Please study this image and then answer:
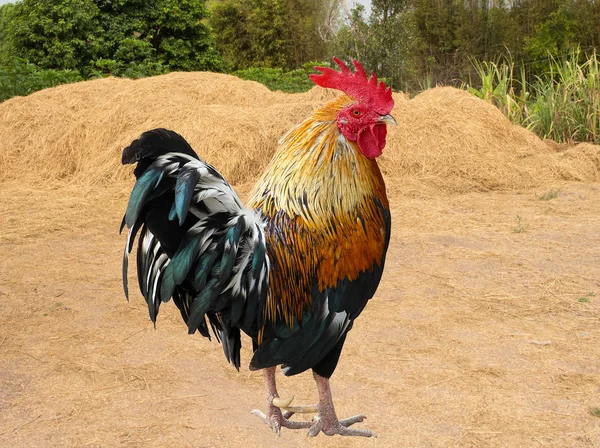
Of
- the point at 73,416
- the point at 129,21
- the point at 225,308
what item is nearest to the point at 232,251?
the point at 225,308

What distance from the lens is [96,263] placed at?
255 inches

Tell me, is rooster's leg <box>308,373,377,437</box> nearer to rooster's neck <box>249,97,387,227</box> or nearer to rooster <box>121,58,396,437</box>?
rooster <box>121,58,396,437</box>

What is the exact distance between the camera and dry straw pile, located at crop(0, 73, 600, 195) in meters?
9.42

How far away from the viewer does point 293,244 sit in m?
2.87

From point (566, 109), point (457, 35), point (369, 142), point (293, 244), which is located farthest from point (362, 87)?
point (457, 35)

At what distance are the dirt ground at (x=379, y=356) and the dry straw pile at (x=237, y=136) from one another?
2403 millimetres

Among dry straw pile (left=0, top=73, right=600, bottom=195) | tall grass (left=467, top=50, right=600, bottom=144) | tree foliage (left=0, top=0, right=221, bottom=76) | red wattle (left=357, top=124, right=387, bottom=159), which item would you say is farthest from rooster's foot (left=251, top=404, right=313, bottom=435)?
tree foliage (left=0, top=0, right=221, bottom=76)

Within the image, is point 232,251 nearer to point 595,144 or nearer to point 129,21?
point 595,144

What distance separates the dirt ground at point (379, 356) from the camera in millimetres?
3684

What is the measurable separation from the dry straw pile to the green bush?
1115 mm

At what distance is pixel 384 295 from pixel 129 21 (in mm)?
14518

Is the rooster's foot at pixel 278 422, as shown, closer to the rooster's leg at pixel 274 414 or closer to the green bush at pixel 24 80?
the rooster's leg at pixel 274 414

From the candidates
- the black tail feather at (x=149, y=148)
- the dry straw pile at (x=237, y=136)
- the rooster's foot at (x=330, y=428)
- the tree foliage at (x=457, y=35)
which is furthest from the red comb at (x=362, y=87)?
the tree foliage at (x=457, y=35)

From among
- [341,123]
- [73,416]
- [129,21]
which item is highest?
[129,21]
